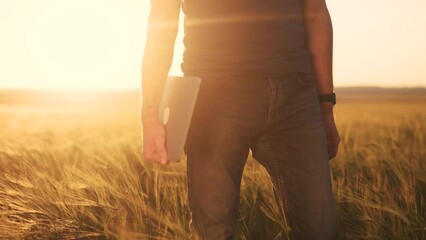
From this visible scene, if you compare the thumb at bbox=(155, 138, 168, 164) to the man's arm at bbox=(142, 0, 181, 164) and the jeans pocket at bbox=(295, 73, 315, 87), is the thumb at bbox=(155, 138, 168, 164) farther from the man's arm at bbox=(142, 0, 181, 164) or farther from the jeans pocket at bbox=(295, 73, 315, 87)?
the jeans pocket at bbox=(295, 73, 315, 87)

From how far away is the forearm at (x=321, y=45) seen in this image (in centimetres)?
182

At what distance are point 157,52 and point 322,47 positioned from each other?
1.70 feet

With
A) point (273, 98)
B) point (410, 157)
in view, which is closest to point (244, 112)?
point (273, 98)

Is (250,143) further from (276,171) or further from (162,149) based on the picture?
(162,149)

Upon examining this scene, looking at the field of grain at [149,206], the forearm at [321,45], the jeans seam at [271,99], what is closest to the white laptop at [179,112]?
the jeans seam at [271,99]

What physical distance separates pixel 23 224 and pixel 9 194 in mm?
324

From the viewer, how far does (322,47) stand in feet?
6.00

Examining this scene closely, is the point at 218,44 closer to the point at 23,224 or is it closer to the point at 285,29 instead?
the point at 285,29

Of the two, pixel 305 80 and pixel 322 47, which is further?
pixel 322 47

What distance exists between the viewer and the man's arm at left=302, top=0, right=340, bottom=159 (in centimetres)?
182

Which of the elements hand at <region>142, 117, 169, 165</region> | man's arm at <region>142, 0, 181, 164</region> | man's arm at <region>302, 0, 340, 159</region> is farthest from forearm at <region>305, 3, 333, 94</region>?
hand at <region>142, 117, 169, 165</region>

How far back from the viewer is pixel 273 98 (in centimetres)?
164

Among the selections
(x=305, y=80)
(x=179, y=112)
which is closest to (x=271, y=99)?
(x=305, y=80)

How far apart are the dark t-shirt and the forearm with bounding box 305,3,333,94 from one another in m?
0.10
